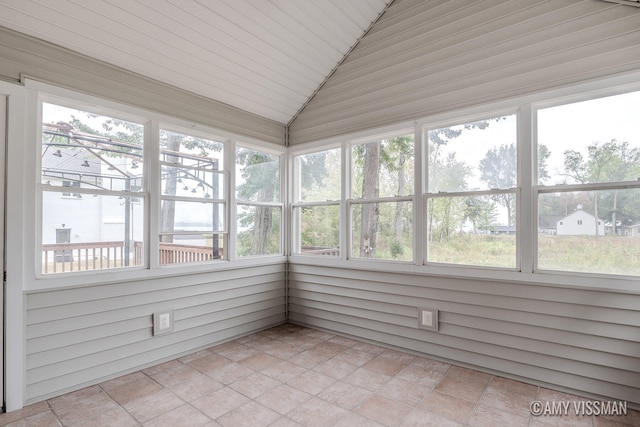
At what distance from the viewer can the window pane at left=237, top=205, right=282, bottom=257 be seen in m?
3.88

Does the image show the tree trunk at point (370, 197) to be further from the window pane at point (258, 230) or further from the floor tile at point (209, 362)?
the floor tile at point (209, 362)

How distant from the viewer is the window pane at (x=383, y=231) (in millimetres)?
3350

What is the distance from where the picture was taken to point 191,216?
3.38 m

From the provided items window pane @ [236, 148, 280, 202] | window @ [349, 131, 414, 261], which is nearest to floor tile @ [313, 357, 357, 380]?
window @ [349, 131, 414, 261]

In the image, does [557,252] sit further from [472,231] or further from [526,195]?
[472,231]

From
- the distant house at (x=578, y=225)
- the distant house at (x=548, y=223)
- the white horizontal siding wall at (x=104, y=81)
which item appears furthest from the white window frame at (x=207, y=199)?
the distant house at (x=578, y=225)

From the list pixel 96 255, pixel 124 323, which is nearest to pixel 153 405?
pixel 124 323

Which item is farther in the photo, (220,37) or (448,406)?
(220,37)

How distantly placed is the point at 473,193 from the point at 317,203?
6.05 feet

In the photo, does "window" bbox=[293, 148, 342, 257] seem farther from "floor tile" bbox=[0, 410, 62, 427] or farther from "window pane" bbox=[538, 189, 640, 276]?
"floor tile" bbox=[0, 410, 62, 427]

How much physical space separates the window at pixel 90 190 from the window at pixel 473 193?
2.77m

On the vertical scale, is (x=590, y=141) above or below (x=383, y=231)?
above

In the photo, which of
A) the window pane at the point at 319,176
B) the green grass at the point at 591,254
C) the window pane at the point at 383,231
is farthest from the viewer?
the window pane at the point at 319,176

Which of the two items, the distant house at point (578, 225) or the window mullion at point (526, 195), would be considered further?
the window mullion at point (526, 195)
